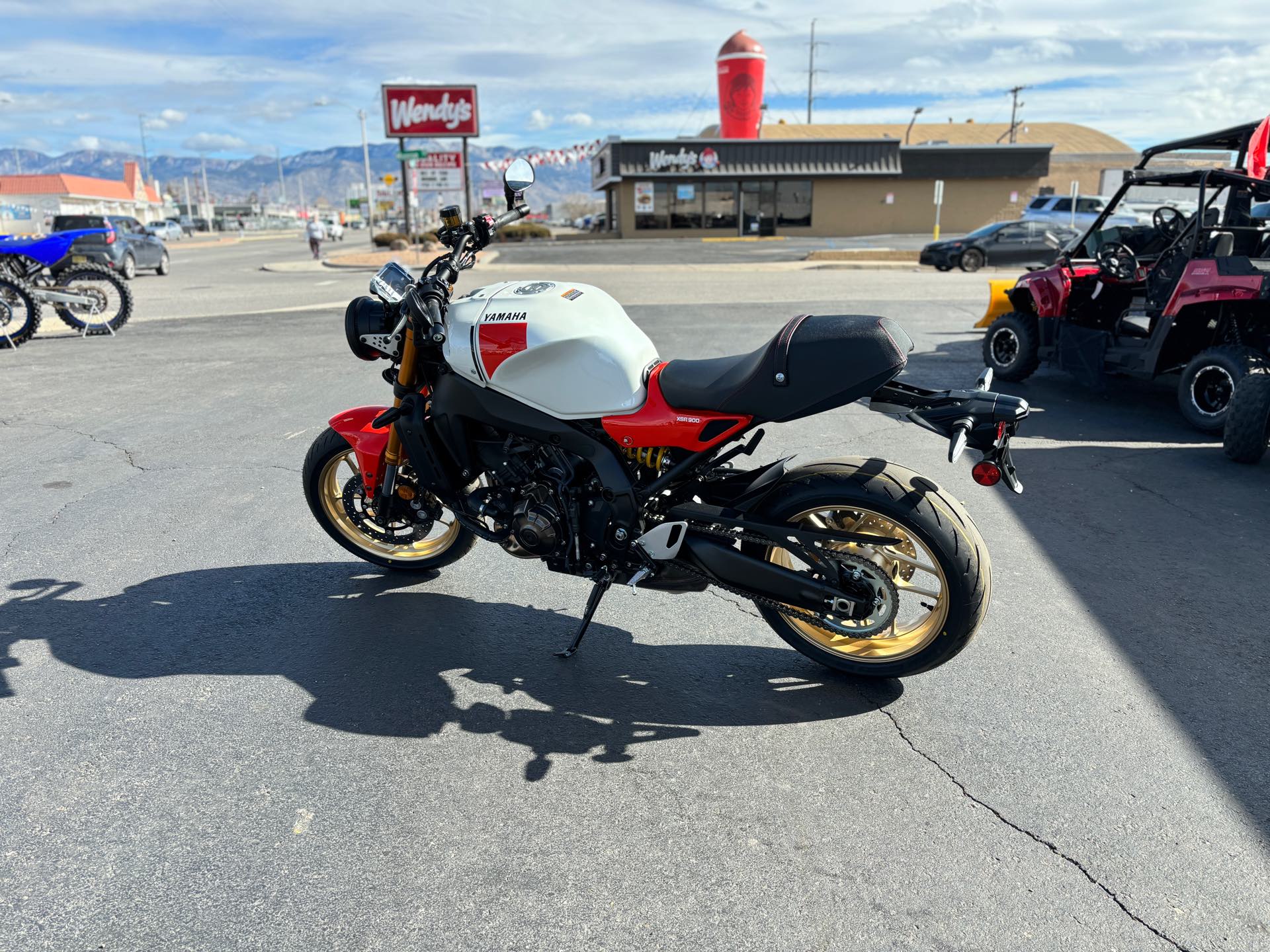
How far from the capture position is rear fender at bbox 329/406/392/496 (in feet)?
13.3

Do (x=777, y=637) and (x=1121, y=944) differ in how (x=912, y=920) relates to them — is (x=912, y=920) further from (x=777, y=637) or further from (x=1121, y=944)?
(x=777, y=637)

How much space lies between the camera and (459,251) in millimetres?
3740

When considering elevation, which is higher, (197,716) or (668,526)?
(668,526)

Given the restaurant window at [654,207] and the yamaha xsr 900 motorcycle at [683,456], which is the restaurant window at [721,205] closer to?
the restaurant window at [654,207]

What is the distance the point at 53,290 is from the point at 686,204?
3701 centimetres

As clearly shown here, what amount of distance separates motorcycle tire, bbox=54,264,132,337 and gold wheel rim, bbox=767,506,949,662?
1276 cm

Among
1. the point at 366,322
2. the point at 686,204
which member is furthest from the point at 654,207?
the point at 366,322

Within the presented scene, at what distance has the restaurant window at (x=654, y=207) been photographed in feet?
149

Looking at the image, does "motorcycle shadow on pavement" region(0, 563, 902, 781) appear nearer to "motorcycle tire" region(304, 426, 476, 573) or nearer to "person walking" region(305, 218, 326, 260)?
"motorcycle tire" region(304, 426, 476, 573)

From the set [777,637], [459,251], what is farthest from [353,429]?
[777,637]

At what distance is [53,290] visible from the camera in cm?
1227

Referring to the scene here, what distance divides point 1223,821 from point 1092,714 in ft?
1.99

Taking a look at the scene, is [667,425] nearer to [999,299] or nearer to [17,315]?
[999,299]

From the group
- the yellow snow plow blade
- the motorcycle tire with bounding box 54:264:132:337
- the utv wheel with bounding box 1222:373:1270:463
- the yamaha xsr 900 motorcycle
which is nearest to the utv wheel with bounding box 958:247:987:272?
the yellow snow plow blade
